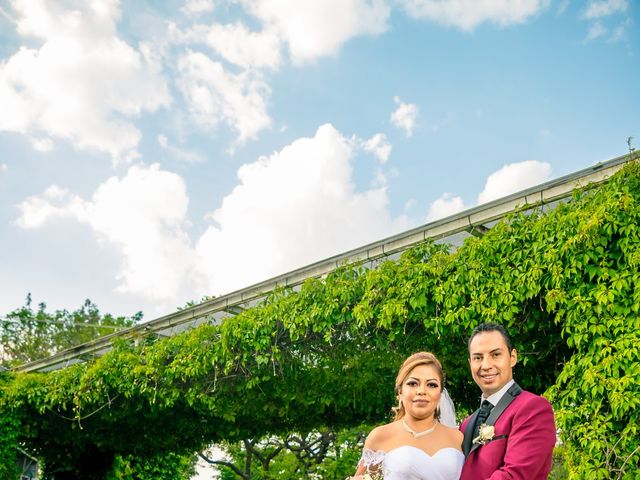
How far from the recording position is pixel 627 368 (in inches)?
270

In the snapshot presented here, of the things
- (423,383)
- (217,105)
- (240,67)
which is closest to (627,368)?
(423,383)

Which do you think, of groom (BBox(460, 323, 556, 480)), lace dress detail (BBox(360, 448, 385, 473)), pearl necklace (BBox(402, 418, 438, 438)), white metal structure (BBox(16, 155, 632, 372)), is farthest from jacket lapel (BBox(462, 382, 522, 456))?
white metal structure (BBox(16, 155, 632, 372))

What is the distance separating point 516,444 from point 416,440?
2.20ft

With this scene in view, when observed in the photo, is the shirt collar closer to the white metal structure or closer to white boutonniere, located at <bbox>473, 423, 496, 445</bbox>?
white boutonniere, located at <bbox>473, 423, 496, 445</bbox>

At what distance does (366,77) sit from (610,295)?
4.73 metres

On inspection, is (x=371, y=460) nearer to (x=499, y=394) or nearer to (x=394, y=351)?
(x=499, y=394)

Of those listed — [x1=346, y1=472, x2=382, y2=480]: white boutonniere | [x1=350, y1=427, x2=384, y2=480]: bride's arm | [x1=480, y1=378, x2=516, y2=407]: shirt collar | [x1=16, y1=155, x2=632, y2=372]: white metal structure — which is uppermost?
[x1=16, y1=155, x2=632, y2=372]: white metal structure

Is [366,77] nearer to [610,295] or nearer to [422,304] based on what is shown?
[422,304]

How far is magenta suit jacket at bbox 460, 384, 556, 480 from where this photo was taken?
3.49 m

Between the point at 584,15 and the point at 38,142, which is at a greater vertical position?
the point at 38,142

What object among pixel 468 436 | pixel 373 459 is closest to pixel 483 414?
pixel 468 436

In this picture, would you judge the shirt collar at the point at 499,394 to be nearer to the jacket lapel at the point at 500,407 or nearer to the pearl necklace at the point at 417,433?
the jacket lapel at the point at 500,407

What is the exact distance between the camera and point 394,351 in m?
9.78

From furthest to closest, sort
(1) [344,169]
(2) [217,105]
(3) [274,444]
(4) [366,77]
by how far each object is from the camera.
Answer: (3) [274,444] < (1) [344,169] < (2) [217,105] < (4) [366,77]
